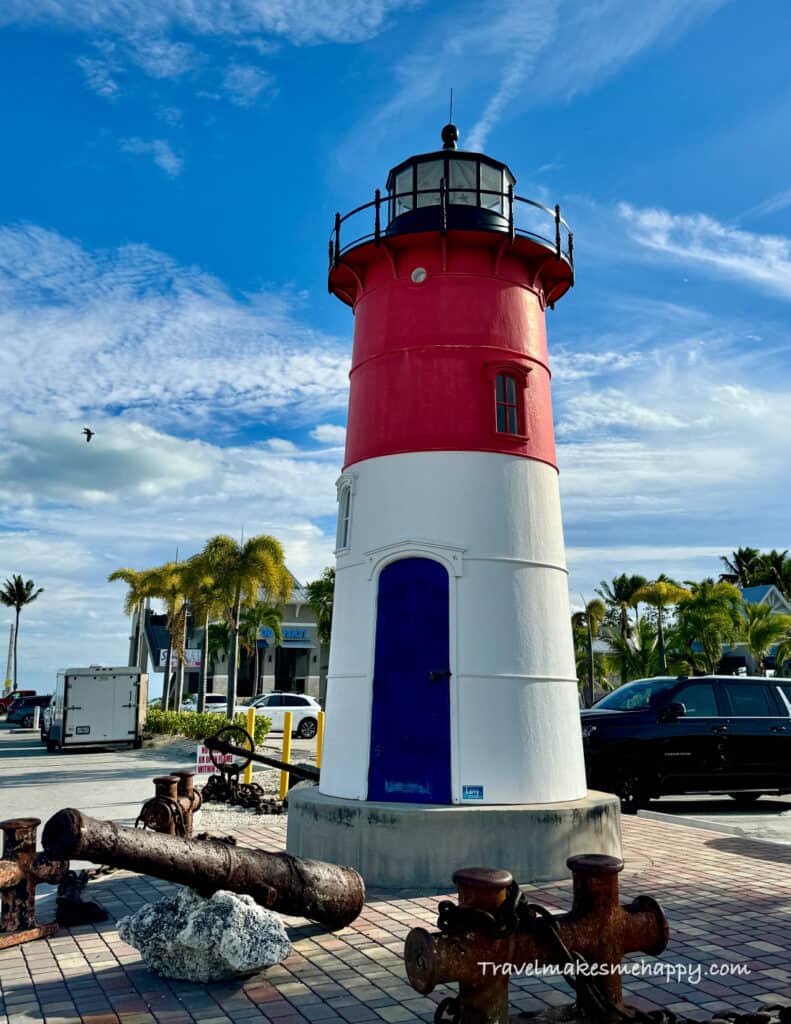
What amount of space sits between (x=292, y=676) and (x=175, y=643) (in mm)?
19492

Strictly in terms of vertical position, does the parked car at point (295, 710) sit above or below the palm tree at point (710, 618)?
below

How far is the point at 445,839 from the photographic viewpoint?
8.18 metres

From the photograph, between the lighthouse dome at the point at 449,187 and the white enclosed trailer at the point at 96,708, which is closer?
the lighthouse dome at the point at 449,187

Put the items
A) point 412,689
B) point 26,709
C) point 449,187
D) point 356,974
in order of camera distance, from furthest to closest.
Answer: point 26,709, point 449,187, point 412,689, point 356,974

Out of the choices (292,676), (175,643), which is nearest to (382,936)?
(175,643)

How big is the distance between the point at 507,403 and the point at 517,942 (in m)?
6.58

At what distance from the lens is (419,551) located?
30.1ft

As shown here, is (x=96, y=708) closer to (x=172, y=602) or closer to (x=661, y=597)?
(x=172, y=602)

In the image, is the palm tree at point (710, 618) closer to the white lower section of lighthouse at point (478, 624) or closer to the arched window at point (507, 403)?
the white lower section of lighthouse at point (478, 624)

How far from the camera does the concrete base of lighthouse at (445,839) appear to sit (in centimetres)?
814

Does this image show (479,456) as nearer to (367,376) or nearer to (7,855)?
(367,376)

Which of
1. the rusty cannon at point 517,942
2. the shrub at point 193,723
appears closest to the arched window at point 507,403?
the rusty cannon at point 517,942

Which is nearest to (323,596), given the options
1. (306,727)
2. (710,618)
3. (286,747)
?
(306,727)

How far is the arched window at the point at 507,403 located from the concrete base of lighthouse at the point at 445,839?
13.2 feet
